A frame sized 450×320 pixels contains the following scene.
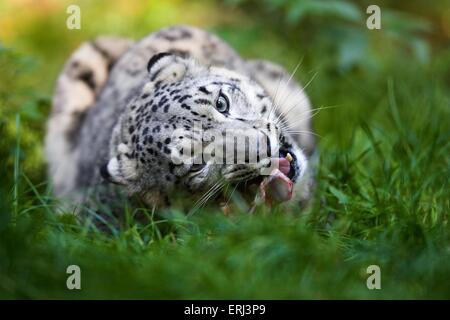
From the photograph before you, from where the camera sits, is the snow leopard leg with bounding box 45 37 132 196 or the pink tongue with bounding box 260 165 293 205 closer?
the pink tongue with bounding box 260 165 293 205

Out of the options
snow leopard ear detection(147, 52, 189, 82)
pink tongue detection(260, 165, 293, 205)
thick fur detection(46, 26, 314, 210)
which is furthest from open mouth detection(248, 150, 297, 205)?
snow leopard ear detection(147, 52, 189, 82)

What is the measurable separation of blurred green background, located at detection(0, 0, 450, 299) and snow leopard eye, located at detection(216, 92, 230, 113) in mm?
802

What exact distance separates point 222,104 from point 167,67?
84 centimetres

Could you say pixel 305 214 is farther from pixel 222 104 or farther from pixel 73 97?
pixel 73 97

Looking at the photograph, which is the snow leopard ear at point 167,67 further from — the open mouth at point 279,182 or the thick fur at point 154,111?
the open mouth at point 279,182

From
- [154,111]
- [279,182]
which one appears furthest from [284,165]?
[154,111]

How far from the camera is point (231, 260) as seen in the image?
16.5 feet

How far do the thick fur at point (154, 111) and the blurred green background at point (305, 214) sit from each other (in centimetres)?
29

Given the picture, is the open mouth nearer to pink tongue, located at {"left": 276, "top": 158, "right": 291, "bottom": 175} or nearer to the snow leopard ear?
pink tongue, located at {"left": 276, "top": 158, "right": 291, "bottom": 175}

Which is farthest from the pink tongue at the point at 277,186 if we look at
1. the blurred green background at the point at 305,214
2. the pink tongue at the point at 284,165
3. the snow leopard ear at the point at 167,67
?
the snow leopard ear at the point at 167,67

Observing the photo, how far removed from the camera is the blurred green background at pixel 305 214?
4867 millimetres

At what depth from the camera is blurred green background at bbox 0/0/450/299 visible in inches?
192

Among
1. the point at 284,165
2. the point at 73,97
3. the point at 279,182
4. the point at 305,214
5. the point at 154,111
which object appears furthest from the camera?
the point at 73,97

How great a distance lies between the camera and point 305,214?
6320mm
